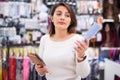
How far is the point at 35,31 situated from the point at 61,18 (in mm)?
1607

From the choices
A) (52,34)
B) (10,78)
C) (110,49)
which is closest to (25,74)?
(10,78)

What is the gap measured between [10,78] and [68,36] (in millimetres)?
1600

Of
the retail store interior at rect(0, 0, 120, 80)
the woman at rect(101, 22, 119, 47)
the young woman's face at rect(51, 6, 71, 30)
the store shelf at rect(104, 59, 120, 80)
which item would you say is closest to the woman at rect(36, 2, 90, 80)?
the young woman's face at rect(51, 6, 71, 30)

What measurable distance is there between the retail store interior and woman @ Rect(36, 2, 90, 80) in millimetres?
1372

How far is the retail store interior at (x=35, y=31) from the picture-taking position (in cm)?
303

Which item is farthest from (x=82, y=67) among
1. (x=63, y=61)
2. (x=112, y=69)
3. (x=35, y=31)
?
(x=35, y=31)

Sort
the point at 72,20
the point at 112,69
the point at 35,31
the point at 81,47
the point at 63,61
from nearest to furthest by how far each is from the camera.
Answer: the point at 81,47 < the point at 63,61 < the point at 72,20 < the point at 112,69 < the point at 35,31

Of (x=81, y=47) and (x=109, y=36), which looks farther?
(x=109, y=36)

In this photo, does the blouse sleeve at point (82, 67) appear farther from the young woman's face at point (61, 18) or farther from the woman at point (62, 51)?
the young woman's face at point (61, 18)

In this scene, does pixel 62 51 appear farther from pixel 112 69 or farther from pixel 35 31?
pixel 35 31

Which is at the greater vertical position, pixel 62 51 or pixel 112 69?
pixel 62 51

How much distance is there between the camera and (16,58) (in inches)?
119

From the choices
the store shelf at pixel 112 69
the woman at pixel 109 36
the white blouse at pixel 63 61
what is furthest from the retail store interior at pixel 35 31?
the white blouse at pixel 63 61

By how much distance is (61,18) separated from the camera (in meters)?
1.59
